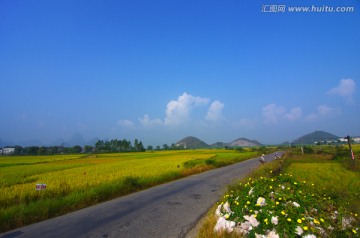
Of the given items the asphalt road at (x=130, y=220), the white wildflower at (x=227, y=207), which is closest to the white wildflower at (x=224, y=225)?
the white wildflower at (x=227, y=207)

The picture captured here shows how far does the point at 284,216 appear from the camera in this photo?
191 inches

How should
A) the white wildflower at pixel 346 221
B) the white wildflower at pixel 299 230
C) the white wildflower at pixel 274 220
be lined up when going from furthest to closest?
the white wildflower at pixel 346 221
the white wildflower at pixel 274 220
the white wildflower at pixel 299 230

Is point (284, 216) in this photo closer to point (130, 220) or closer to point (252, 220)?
point (252, 220)

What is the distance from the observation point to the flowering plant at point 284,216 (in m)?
4.71

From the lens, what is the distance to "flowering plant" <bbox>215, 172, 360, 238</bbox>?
471 cm

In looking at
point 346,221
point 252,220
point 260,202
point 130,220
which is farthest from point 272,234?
point 130,220

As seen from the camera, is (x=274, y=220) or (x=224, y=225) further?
(x=224, y=225)

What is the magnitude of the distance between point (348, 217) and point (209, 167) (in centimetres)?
2279

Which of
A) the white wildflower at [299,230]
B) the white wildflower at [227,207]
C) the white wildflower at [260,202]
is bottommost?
the white wildflower at [299,230]

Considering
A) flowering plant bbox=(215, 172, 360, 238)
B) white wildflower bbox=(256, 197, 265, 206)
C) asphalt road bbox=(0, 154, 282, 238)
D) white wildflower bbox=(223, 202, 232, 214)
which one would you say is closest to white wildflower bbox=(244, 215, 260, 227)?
flowering plant bbox=(215, 172, 360, 238)

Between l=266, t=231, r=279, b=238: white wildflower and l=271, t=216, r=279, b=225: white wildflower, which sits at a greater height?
l=271, t=216, r=279, b=225: white wildflower

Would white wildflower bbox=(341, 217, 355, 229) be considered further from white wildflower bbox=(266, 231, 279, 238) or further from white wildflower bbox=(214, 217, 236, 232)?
white wildflower bbox=(214, 217, 236, 232)

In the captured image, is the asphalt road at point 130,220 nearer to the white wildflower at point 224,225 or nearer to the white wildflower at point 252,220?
the white wildflower at point 224,225

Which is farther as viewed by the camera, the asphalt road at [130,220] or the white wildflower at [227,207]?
the asphalt road at [130,220]
